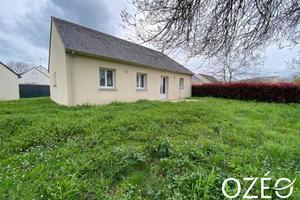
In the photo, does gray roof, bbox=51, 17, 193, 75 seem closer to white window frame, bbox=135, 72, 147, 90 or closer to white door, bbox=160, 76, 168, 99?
white window frame, bbox=135, 72, 147, 90

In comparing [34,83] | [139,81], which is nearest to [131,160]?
[139,81]

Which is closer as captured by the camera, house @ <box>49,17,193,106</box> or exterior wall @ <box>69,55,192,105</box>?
house @ <box>49,17,193,106</box>

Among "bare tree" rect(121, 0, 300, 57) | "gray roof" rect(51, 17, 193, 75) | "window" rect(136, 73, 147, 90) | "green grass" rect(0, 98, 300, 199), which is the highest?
"gray roof" rect(51, 17, 193, 75)

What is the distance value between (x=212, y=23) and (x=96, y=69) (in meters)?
6.92

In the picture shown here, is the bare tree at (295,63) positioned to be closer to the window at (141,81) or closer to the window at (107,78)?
the window at (107,78)

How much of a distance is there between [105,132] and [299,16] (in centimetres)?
482

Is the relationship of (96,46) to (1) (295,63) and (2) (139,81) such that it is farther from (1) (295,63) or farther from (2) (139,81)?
(1) (295,63)

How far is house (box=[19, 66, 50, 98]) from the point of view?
23447 millimetres

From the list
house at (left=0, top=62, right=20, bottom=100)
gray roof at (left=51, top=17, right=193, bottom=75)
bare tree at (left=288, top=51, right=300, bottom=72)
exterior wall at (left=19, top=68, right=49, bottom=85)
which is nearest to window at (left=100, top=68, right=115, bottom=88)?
gray roof at (left=51, top=17, right=193, bottom=75)

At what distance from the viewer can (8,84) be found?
20203 millimetres

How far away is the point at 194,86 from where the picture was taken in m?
19.0

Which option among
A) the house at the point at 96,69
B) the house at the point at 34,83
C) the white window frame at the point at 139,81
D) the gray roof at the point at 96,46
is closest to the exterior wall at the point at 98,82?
the house at the point at 96,69

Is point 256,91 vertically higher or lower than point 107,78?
lower

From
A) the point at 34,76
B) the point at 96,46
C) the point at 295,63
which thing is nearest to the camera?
the point at 295,63
